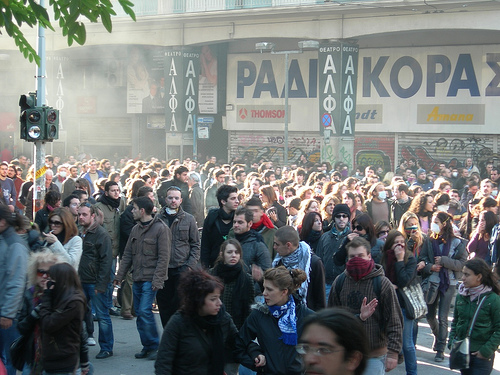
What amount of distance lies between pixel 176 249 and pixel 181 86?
21.2m

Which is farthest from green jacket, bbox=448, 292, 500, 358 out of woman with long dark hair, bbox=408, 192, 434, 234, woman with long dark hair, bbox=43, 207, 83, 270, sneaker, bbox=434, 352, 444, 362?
woman with long dark hair, bbox=408, 192, 434, 234

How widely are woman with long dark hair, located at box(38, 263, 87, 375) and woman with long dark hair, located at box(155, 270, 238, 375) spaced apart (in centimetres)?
91

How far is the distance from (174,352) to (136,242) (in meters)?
3.79

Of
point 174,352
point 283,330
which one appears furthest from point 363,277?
point 174,352

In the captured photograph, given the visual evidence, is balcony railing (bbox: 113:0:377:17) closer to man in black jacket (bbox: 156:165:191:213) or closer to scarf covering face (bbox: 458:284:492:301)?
man in black jacket (bbox: 156:165:191:213)

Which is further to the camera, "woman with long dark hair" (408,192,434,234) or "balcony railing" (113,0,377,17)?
"balcony railing" (113,0,377,17)

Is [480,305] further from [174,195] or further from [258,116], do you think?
[258,116]

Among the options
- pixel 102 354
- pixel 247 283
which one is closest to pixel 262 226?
pixel 247 283

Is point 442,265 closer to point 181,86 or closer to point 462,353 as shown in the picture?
point 462,353

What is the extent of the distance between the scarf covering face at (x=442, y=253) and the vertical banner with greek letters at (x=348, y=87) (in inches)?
688

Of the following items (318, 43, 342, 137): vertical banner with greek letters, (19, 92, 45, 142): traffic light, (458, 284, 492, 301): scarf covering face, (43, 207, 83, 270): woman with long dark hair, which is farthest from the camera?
(318, 43, 342, 137): vertical banner with greek letters

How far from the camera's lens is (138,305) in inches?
327

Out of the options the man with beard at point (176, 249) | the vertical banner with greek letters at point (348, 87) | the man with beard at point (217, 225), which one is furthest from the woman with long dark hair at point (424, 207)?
the vertical banner with greek letters at point (348, 87)

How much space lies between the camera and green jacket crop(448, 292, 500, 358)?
6051 millimetres
